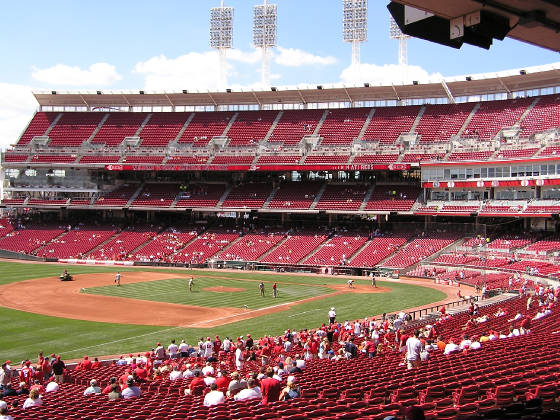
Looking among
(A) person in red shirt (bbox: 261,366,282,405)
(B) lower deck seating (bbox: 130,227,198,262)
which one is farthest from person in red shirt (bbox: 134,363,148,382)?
(B) lower deck seating (bbox: 130,227,198,262)

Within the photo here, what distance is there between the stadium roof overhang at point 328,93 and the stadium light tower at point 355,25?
584 centimetres

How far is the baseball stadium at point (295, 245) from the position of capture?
39.5ft

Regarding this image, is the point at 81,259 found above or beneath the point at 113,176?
beneath

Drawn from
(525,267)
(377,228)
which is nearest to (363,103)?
(377,228)

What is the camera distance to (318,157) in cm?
7094

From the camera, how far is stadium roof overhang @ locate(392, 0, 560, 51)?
22.6 feet

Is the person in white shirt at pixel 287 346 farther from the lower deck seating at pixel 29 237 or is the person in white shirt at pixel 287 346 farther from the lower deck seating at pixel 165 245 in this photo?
the lower deck seating at pixel 29 237

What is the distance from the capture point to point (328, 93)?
76.5 metres

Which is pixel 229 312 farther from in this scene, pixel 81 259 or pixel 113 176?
pixel 113 176

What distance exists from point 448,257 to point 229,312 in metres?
27.8

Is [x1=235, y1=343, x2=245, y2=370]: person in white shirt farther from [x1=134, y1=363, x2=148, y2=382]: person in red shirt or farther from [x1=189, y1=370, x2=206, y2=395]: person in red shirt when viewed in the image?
[x1=189, y1=370, x2=206, y2=395]: person in red shirt

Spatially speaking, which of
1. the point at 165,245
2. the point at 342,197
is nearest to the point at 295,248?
the point at 342,197

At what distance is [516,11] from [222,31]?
80853 millimetres

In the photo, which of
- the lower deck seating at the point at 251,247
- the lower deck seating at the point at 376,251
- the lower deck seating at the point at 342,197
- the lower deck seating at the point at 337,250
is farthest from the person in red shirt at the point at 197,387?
the lower deck seating at the point at 342,197
